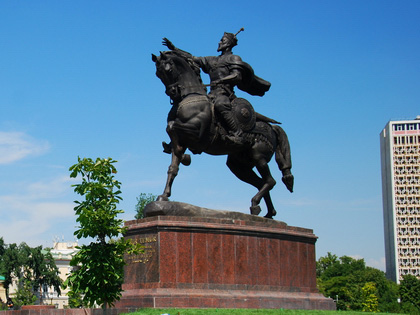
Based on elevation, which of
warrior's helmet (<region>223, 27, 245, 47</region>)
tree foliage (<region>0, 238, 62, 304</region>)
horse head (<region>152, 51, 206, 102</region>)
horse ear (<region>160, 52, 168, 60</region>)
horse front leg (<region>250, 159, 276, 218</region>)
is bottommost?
tree foliage (<region>0, 238, 62, 304</region>)

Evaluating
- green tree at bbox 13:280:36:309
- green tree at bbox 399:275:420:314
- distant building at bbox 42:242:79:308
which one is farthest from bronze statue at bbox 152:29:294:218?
green tree at bbox 399:275:420:314

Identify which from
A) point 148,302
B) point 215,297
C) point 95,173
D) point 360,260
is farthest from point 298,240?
point 360,260

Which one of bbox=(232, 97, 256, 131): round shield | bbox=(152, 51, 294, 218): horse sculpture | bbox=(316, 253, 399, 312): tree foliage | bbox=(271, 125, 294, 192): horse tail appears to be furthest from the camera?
bbox=(316, 253, 399, 312): tree foliage

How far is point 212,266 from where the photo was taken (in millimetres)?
16531

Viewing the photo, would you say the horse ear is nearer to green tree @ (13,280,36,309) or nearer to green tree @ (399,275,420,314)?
green tree @ (13,280,36,309)

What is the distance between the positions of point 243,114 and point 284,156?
239 cm

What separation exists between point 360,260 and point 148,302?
259 feet

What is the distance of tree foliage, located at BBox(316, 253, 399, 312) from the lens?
72438 millimetres

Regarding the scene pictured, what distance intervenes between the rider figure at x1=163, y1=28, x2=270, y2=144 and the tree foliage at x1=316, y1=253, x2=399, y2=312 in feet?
169

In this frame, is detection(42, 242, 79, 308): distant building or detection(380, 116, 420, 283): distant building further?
detection(380, 116, 420, 283): distant building

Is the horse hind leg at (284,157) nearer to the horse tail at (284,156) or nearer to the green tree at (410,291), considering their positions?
the horse tail at (284,156)

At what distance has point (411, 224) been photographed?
4847 inches

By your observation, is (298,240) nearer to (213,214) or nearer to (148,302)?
(213,214)

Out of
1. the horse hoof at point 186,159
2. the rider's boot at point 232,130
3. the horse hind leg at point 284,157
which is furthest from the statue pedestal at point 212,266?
the horse hind leg at point 284,157
